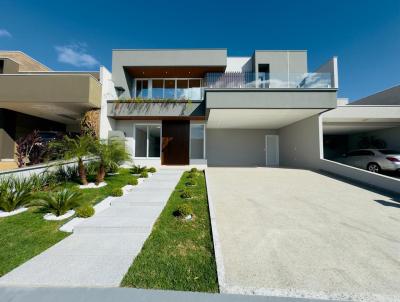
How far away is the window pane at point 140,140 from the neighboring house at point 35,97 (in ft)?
10.5

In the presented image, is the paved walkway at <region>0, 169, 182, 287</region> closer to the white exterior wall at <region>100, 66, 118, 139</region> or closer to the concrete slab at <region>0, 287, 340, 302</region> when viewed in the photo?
the concrete slab at <region>0, 287, 340, 302</region>

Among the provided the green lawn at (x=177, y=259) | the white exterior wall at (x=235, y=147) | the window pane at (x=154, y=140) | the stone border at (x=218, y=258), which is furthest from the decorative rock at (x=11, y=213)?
the white exterior wall at (x=235, y=147)

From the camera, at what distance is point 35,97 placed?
982 cm

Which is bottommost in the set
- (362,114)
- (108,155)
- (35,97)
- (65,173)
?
(65,173)

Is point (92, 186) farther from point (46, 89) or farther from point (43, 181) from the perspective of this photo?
point (46, 89)

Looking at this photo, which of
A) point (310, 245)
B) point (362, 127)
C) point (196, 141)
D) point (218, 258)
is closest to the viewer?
point (218, 258)

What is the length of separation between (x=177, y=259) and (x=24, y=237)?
3473 millimetres

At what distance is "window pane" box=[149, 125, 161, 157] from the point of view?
13.2 m

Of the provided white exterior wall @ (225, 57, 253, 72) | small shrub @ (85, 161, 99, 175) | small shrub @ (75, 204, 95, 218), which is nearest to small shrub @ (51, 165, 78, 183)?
small shrub @ (85, 161, 99, 175)

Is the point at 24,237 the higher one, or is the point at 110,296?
the point at 24,237

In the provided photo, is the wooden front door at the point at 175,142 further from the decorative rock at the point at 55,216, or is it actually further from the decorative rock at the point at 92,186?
the decorative rock at the point at 55,216

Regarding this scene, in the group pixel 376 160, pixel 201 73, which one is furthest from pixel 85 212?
pixel 376 160

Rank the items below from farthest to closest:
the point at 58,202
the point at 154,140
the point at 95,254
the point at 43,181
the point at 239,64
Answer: the point at 239,64
the point at 154,140
the point at 43,181
the point at 58,202
the point at 95,254

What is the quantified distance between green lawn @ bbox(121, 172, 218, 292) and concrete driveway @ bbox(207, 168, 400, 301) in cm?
23
